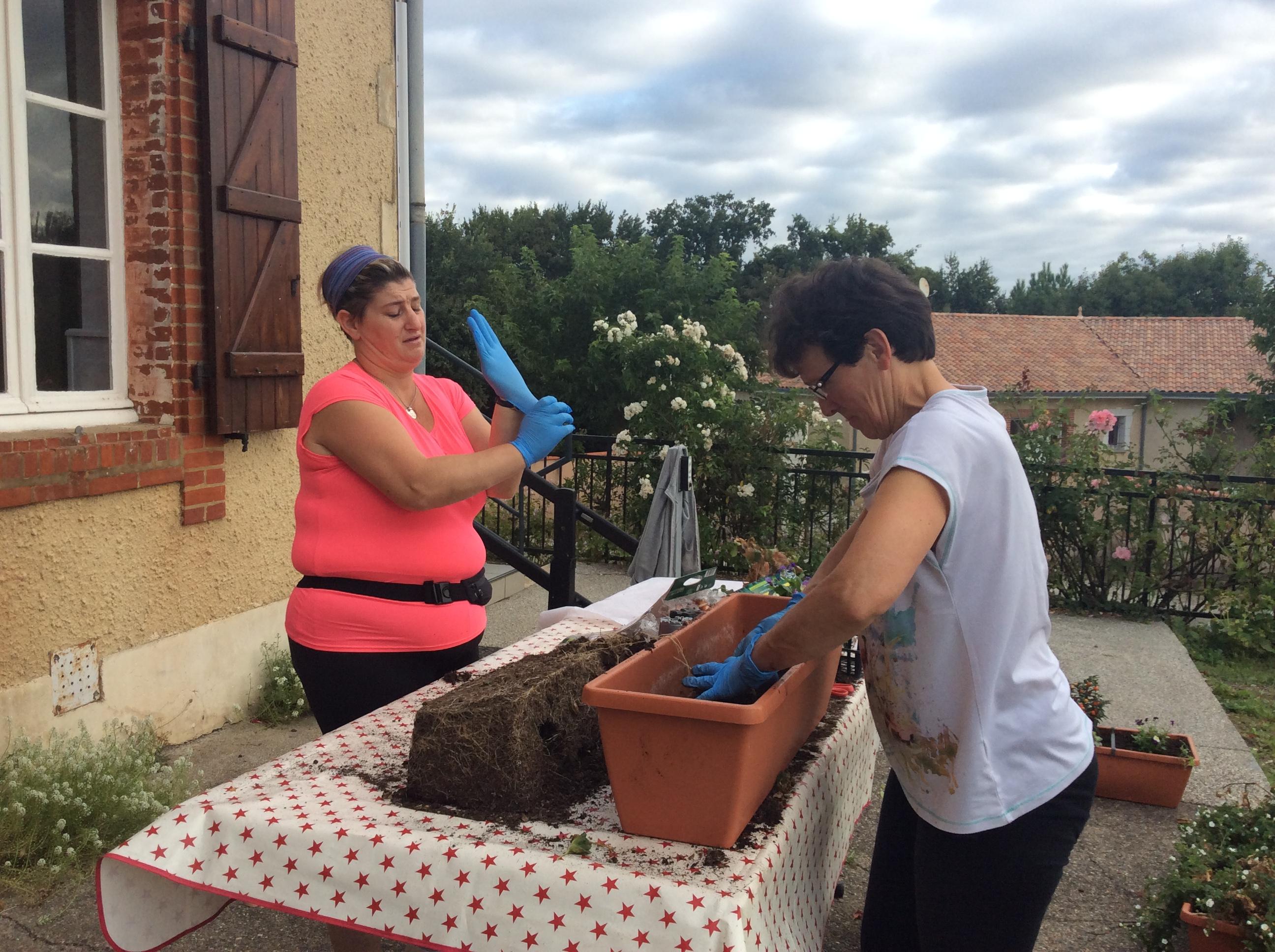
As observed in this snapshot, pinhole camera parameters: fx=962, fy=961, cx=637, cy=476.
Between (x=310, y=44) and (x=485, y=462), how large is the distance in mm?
3275

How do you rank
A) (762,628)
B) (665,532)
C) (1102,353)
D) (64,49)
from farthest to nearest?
(1102,353), (665,532), (64,49), (762,628)

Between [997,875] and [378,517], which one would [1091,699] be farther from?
[378,517]

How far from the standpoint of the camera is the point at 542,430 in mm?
2328

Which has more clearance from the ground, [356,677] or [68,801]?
[356,677]

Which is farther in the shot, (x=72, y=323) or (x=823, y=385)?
(x=72, y=323)

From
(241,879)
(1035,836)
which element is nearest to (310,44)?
(241,879)

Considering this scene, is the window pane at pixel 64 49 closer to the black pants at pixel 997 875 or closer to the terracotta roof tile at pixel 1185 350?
the black pants at pixel 997 875

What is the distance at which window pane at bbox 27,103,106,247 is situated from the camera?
337 centimetres

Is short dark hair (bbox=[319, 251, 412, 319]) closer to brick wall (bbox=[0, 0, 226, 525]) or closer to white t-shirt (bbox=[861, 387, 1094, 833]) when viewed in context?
white t-shirt (bbox=[861, 387, 1094, 833])

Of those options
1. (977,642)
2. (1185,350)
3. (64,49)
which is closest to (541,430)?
Answer: (977,642)

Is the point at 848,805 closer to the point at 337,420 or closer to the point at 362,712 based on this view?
the point at 362,712

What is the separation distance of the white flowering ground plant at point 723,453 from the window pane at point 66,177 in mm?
4530

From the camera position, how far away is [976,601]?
151cm

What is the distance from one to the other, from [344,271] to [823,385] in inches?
43.5
